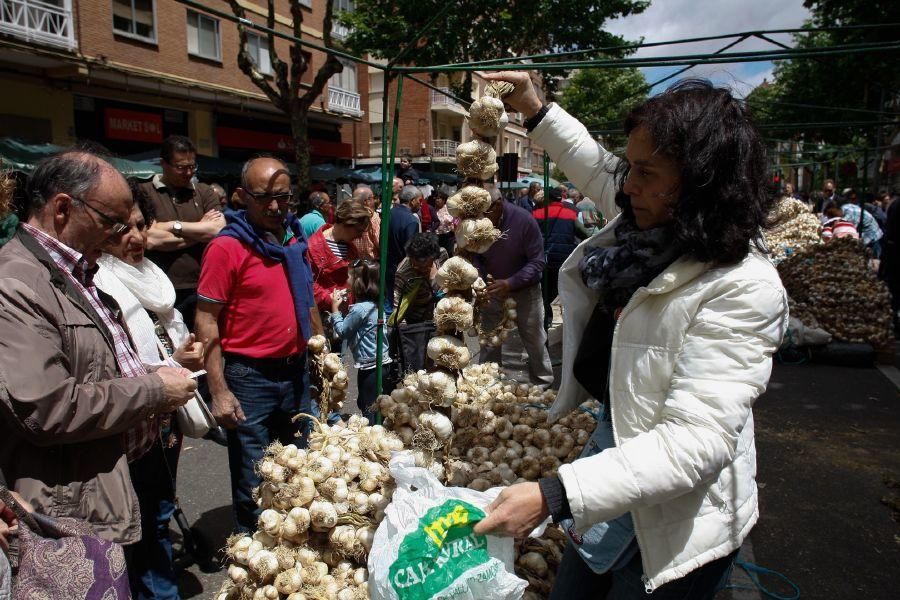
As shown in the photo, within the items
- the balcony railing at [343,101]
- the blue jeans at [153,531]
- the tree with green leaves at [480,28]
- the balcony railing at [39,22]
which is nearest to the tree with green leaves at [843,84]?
the blue jeans at [153,531]

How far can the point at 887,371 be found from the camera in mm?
6453

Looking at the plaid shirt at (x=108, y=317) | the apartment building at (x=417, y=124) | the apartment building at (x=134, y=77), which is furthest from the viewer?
the apartment building at (x=417, y=124)

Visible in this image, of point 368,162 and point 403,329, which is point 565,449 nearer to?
point 403,329

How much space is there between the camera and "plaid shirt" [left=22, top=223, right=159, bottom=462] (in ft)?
5.41

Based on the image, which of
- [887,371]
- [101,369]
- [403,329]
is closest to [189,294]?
[403,329]

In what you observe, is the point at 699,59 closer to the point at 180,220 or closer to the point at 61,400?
the point at 61,400

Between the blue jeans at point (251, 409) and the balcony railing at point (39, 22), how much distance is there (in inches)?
510

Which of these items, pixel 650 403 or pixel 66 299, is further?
pixel 66 299

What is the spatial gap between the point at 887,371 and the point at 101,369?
24.8 ft

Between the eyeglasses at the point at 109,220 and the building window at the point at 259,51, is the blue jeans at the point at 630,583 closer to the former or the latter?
the eyeglasses at the point at 109,220

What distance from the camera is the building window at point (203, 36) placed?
57.4ft

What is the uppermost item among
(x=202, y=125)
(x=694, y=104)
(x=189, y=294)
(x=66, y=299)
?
(x=202, y=125)

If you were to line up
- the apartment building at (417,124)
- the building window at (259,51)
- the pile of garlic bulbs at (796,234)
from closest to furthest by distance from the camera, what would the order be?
the pile of garlic bulbs at (796,234), the building window at (259,51), the apartment building at (417,124)

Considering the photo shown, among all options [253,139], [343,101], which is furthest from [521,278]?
[343,101]
